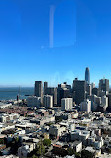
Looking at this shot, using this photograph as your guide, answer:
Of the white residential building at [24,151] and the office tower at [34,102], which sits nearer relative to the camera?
the white residential building at [24,151]

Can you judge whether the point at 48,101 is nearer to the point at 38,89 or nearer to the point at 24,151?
the point at 38,89

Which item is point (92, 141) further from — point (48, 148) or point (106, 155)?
point (48, 148)

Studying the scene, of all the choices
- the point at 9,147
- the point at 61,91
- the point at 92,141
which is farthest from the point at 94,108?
the point at 9,147

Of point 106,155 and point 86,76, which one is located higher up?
point 86,76

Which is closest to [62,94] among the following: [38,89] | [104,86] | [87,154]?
[38,89]

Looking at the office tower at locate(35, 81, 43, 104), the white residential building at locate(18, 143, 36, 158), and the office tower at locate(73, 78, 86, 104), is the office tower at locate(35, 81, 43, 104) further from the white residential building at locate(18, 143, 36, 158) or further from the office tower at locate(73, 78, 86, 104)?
the white residential building at locate(18, 143, 36, 158)

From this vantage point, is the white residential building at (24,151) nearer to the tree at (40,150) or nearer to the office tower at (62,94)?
the tree at (40,150)

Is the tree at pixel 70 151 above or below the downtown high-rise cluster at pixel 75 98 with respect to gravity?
below

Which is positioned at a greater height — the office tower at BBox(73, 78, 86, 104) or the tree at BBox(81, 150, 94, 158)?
the office tower at BBox(73, 78, 86, 104)

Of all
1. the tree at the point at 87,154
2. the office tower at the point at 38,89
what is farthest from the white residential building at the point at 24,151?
the office tower at the point at 38,89

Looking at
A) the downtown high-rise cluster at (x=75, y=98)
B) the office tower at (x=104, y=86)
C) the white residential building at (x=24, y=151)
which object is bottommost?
the white residential building at (x=24, y=151)

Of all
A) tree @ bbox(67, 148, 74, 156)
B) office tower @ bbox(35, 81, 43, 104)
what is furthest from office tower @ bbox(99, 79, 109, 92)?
tree @ bbox(67, 148, 74, 156)
